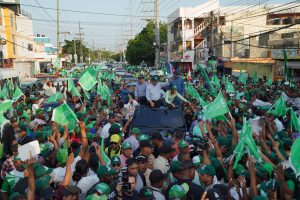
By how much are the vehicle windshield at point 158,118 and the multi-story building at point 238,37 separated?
9382 millimetres

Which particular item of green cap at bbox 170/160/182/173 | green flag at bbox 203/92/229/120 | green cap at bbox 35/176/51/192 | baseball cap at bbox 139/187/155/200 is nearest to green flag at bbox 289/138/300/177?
green cap at bbox 170/160/182/173

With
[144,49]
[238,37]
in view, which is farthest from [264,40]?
[144,49]

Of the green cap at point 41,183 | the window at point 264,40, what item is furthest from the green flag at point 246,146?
the window at point 264,40

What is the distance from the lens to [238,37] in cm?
4153

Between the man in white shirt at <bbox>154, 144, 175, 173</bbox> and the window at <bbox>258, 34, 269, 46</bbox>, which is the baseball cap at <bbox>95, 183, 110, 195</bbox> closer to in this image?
the man in white shirt at <bbox>154, 144, 175, 173</bbox>

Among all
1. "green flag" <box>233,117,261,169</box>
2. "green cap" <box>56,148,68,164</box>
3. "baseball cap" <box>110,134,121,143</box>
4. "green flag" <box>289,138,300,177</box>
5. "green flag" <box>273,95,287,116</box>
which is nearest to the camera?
"green flag" <box>289,138,300,177</box>

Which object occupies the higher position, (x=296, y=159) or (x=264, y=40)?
(x=264, y=40)

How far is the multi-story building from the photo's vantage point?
28045mm

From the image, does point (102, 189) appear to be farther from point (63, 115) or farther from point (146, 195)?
point (63, 115)

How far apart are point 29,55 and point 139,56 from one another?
2317 centimetres

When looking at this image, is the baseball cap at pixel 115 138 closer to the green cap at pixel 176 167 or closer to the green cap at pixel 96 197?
A: the green cap at pixel 176 167

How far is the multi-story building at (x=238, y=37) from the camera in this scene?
28045mm

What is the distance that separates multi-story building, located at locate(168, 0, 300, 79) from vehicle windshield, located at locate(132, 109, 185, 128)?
938cm

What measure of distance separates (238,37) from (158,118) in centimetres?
3427
